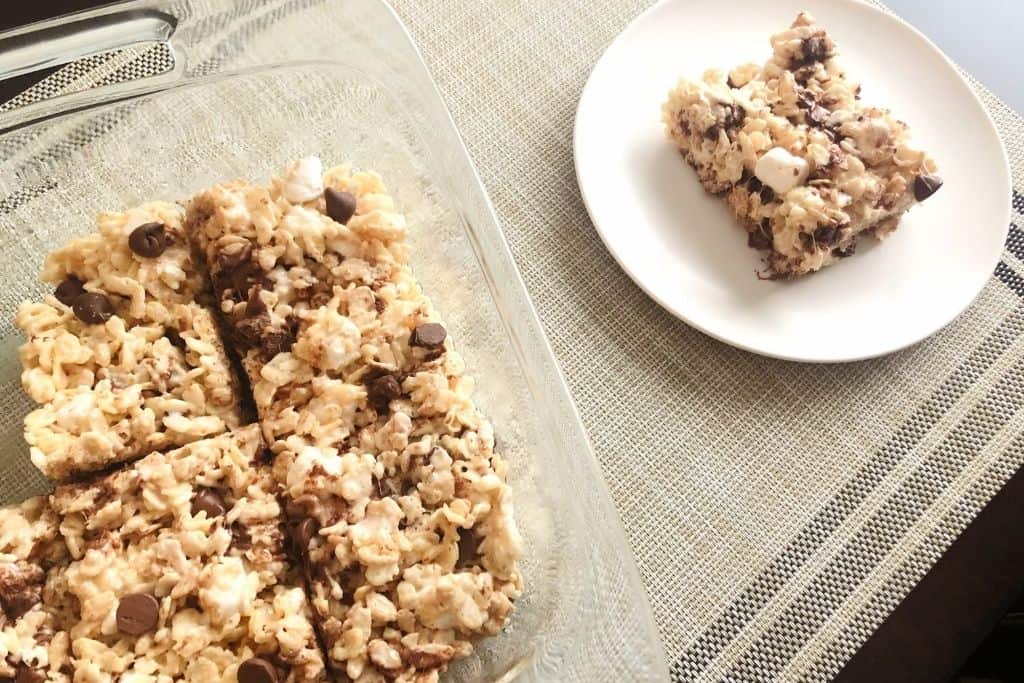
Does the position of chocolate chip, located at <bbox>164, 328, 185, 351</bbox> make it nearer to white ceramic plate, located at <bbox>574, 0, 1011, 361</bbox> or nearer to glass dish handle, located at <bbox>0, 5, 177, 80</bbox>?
glass dish handle, located at <bbox>0, 5, 177, 80</bbox>

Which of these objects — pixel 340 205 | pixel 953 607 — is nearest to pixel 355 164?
pixel 340 205

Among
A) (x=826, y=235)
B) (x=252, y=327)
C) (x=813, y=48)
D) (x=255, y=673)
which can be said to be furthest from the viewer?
(x=813, y=48)

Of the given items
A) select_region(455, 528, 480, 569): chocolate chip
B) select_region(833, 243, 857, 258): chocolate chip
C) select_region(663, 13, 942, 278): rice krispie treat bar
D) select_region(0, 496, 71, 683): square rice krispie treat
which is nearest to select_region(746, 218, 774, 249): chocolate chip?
select_region(663, 13, 942, 278): rice krispie treat bar

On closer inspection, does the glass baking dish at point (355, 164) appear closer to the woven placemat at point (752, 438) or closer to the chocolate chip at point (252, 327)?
the woven placemat at point (752, 438)

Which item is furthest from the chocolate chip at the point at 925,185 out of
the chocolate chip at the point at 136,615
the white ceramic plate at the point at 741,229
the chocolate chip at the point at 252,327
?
the chocolate chip at the point at 136,615

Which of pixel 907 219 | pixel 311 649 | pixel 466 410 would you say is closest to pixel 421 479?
pixel 466 410

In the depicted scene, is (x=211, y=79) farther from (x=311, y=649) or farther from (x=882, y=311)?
(x=882, y=311)

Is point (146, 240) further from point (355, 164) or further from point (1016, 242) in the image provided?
point (1016, 242)
